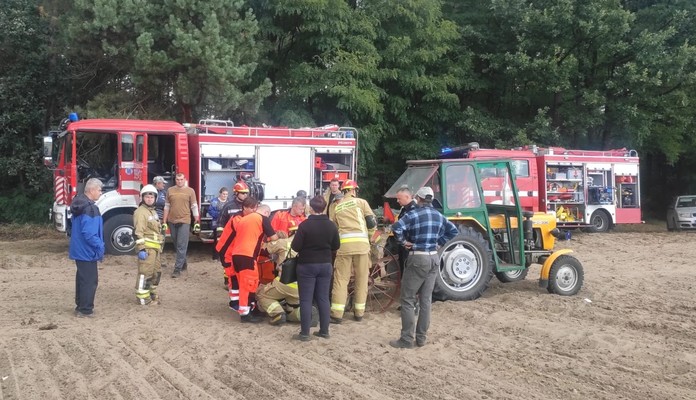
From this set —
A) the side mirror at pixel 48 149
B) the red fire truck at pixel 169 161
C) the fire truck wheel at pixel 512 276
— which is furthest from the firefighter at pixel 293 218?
the side mirror at pixel 48 149

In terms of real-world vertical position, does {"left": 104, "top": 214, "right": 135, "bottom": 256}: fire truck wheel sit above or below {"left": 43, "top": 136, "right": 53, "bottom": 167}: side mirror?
below

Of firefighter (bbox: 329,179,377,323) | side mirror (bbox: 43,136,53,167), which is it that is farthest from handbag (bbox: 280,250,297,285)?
side mirror (bbox: 43,136,53,167)

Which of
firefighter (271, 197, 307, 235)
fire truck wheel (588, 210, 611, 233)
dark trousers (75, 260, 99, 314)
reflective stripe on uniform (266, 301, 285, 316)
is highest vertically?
firefighter (271, 197, 307, 235)

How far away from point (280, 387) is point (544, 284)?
5.12 m

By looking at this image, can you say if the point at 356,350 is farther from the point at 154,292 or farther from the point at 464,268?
the point at 154,292

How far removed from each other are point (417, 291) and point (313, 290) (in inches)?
44.1

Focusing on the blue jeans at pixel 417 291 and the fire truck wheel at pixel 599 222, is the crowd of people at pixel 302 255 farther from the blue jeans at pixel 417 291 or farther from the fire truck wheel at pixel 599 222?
the fire truck wheel at pixel 599 222

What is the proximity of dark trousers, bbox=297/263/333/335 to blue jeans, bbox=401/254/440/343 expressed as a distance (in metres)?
0.84

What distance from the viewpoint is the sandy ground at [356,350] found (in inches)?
196

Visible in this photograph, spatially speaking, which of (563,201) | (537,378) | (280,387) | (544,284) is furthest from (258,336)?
(563,201)

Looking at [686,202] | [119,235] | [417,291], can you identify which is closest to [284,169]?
[119,235]

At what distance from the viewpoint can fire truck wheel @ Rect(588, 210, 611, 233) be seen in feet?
65.0

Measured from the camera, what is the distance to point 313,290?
6.55m

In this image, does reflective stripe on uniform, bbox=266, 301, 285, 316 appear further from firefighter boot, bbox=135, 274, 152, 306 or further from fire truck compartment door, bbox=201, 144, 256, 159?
fire truck compartment door, bbox=201, 144, 256, 159
